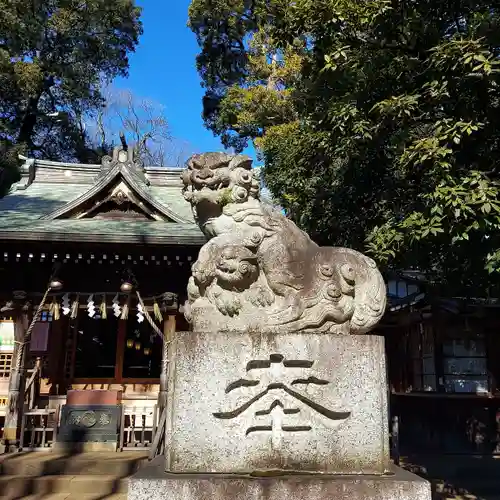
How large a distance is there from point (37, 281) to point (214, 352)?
8.16 metres

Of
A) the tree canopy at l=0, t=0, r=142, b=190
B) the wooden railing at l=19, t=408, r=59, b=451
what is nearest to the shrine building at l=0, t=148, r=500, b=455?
the wooden railing at l=19, t=408, r=59, b=451

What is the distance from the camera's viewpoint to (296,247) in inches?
113

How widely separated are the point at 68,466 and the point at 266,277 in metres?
6.49

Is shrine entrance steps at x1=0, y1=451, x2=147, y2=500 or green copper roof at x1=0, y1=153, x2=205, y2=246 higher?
green copper roof at x1=0, y1=153, x2=205, y2=246

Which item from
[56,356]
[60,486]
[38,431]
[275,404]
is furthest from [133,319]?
[275,404]

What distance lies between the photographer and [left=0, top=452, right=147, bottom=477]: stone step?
746cm

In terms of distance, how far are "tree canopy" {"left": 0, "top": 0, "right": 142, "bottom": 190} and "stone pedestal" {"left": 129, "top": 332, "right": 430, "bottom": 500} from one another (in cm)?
1852

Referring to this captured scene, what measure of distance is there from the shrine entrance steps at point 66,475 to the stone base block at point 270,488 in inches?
199

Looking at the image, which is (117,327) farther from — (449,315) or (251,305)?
(251,305)

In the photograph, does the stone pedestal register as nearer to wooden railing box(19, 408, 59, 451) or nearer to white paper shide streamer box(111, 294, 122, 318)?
white paper shide streamer box(111, 294, 122, 318)

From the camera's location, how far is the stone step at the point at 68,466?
7.46 metres

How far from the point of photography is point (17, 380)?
→ 29.6 feet

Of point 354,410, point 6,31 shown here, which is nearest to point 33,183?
point 6,31

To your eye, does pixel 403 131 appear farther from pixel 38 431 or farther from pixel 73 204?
pixel 38 431
